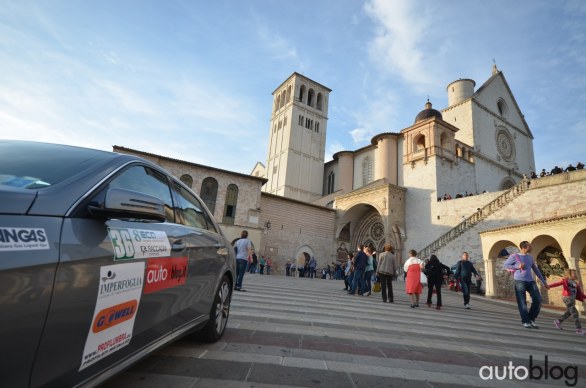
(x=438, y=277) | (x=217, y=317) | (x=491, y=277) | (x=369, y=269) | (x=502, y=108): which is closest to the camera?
(x=217, y=317)

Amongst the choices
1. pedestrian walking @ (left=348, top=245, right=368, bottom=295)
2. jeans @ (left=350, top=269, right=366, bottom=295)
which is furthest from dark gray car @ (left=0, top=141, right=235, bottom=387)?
jeans @ (left=350, top=269, right=366, bottom=295)

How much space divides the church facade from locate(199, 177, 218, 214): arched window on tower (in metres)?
A: 10.2

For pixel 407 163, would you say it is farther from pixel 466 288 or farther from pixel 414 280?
pixel 414 280

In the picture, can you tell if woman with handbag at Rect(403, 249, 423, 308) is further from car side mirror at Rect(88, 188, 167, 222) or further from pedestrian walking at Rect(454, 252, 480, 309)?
car side mirror at Rect(88, 188, 167, 222)

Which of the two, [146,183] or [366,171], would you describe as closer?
[146,183]

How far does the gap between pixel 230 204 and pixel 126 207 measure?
85.6 ft

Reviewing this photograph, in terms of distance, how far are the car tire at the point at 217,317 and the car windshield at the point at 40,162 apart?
1884 mm

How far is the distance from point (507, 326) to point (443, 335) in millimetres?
3078

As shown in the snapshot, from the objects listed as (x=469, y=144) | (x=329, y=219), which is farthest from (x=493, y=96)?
(x=329, y=219)

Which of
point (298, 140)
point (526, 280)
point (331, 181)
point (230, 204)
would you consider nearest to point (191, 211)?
point (526, 280)

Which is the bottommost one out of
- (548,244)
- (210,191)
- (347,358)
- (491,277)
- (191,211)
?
(347,358)

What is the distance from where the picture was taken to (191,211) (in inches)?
123

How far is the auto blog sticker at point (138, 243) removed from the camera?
173 centimetres

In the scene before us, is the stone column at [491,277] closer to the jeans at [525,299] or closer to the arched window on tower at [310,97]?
the jeans at [525,299]
